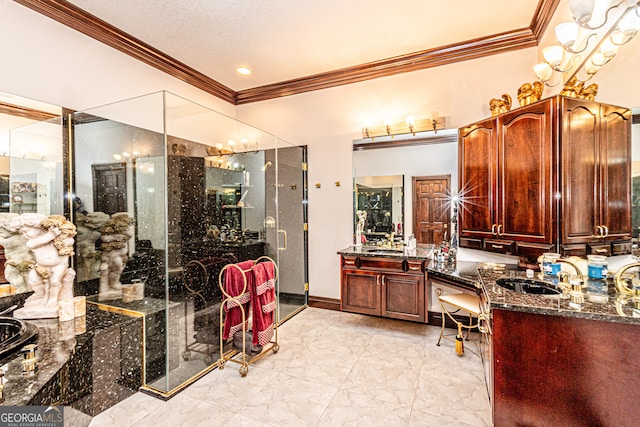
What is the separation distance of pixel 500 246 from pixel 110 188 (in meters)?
3.46

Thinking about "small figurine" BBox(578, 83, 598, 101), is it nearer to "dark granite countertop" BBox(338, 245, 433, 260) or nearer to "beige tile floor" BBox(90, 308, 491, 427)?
"dark granite countertop" BBox(338, 245, 433, 260)

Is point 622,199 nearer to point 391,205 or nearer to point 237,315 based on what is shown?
point 391,205

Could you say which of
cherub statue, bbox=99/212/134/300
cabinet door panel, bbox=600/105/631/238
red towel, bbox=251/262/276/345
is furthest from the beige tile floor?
cabinet door panel, bbox=600/105/631/238

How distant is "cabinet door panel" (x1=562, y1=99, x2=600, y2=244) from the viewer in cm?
203

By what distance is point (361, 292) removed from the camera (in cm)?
315

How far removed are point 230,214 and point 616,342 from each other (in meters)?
3.01

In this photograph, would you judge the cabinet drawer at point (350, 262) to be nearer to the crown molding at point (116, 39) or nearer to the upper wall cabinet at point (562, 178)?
the upper wall cabinet at point (562, 178)

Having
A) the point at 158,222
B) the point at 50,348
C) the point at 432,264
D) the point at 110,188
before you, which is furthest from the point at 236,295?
the point at 432,264

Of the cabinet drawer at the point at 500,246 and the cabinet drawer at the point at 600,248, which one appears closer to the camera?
the cabinet drawer at the point at 600,248

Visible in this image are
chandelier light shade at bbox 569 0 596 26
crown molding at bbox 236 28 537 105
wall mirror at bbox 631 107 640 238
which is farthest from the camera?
crown molding at bbox 236 28 537 105

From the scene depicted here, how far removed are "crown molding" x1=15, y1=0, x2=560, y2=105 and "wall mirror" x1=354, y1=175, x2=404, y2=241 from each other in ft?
4.22

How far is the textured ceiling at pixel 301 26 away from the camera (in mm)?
2441

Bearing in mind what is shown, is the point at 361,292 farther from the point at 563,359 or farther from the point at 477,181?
the point at 563,359

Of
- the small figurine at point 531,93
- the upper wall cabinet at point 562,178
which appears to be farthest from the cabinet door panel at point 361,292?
the small figurine at point 531,93
